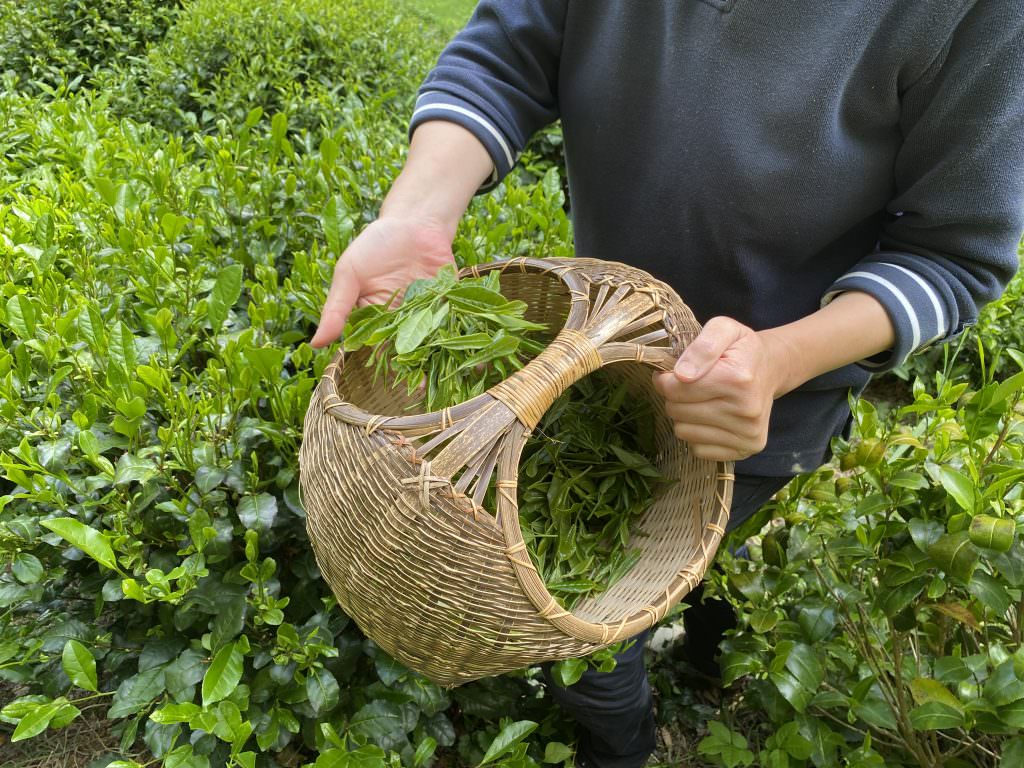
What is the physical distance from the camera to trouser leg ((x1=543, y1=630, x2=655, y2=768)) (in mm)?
1487

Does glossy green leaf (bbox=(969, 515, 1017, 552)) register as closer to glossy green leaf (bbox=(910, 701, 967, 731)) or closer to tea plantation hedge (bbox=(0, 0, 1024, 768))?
tea plantation hedge (bbox=(0, 0, 1024, 768))

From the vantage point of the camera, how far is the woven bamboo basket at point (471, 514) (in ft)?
3.06

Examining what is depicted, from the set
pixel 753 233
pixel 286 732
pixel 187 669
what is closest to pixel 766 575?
pixel 753 233

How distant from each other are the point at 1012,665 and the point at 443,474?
933 millimetres

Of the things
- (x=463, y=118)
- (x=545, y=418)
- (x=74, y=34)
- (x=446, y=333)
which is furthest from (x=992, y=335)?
(x=74, y=34)

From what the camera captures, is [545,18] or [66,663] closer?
[66,663]

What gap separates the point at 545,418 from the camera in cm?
138

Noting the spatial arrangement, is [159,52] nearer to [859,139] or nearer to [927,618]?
[859,139]

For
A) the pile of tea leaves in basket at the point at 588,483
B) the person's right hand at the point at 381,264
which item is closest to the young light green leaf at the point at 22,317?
the person's right hand at the point at 381,264

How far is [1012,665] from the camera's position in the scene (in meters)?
1.10

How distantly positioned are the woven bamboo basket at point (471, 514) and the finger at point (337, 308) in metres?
0.06

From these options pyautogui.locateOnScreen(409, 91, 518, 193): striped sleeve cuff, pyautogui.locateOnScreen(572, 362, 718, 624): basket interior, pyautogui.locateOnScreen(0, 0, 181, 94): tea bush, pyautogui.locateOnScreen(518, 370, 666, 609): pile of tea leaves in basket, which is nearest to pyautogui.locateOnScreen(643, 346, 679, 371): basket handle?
pyautogui.locateOnScreen(572, 362, 718, 624): basket interior

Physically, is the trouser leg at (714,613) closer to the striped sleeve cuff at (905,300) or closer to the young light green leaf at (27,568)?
the striped sleeve cuff at (905,300)

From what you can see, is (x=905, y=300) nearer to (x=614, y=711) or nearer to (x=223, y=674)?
(x=614, y=711)
